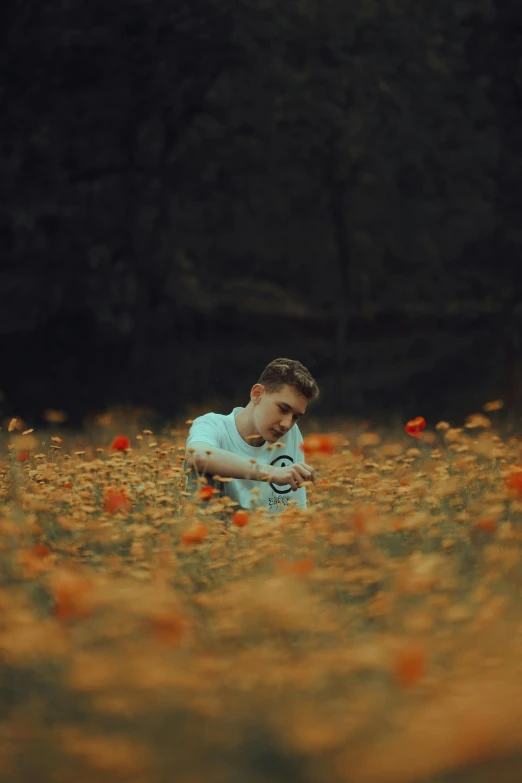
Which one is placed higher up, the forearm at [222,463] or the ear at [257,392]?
the ear at [257,392]

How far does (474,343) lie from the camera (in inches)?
529

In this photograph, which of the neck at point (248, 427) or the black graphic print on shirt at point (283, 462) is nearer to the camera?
the black graphic print on shirt at point (283, 462)

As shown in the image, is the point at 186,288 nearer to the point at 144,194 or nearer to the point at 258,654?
the point at 144,194

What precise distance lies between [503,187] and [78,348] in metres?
5.65

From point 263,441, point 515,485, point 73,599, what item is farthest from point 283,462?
point 73,599

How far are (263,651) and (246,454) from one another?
7.65 ft

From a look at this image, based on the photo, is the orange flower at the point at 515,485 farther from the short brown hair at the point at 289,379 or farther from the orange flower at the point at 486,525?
the short brown hair at the point at 289,379

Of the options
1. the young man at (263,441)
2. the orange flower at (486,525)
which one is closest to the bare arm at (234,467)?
the young man at (263,441)

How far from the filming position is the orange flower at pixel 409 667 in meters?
2.06

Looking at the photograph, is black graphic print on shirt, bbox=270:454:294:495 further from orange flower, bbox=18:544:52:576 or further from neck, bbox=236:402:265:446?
orange flower, bbox=18:544:52:576

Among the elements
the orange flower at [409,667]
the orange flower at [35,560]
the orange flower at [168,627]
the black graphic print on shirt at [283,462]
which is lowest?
the orange flower at [409,667]

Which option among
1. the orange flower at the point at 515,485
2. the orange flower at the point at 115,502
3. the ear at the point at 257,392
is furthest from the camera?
the ear at the point at 257,392

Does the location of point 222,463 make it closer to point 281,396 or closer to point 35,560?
point 281,396

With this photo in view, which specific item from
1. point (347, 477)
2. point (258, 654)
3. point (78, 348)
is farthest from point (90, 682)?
point (78, 348)
